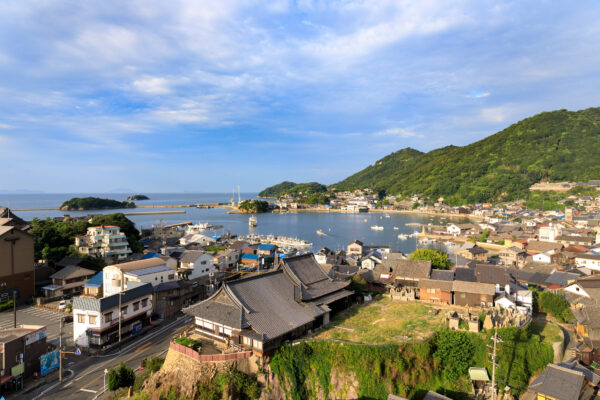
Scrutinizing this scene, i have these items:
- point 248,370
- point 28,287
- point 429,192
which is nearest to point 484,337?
point 248,370

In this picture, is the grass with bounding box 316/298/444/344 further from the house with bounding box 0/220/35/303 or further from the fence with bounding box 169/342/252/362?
the house with bounding box 0/220/35/303

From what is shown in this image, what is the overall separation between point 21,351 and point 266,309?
13923 millimetres

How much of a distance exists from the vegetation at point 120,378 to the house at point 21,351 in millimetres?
5301

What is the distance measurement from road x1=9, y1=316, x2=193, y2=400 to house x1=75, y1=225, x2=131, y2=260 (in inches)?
973

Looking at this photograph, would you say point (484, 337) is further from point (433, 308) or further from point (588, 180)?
point (588, 180)

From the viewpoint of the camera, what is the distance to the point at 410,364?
17.3m

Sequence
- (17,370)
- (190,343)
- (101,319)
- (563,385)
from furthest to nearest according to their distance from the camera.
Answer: (101,319)
(17,370)
(190,343)
(563,385)

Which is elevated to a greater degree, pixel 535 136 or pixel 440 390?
pixel 535 136

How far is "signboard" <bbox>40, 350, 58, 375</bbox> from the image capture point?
1879cm

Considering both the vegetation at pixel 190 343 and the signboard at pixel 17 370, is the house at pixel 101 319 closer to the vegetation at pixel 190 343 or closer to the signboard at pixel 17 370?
the signboard at pixel 17 370

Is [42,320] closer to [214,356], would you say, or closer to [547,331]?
[214,356]

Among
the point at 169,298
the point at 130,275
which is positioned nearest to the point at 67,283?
the point at 130,275

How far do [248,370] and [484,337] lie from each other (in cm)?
1416

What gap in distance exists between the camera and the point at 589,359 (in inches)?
786
